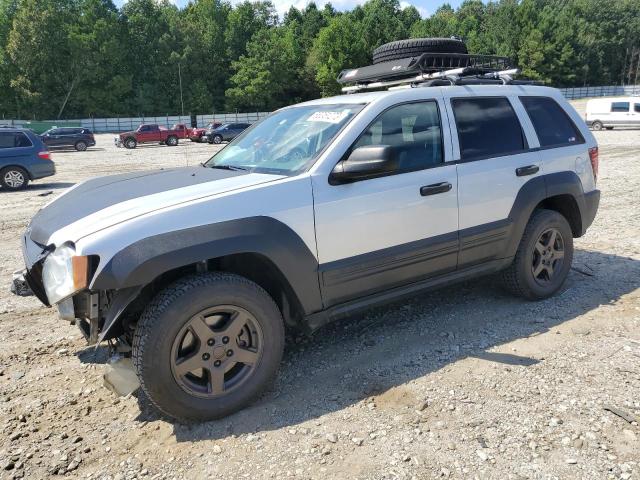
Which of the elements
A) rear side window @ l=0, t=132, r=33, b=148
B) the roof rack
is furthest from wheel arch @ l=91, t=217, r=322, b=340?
rear side window @ l=0, t=132, r=33, b=148

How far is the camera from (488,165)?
4168mm

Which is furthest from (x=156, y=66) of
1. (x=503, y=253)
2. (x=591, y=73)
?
(x=503, y=253)

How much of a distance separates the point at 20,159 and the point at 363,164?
1309cm

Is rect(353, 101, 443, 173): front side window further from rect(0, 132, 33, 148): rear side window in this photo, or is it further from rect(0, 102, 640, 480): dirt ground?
rect(0, 132, 33, 148): rear side window

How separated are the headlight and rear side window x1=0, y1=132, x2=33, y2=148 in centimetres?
1268

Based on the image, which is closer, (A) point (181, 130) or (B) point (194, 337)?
(B) point (194, 337)

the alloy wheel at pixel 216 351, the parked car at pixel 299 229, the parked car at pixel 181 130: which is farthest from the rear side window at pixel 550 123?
the parked car at pixel 181 130

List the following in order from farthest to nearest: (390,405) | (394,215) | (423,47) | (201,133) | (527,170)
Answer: (201,133) → (423,47) → (527,170) → (394,215) → (390,405)

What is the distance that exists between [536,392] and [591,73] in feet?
368

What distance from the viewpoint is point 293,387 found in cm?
348

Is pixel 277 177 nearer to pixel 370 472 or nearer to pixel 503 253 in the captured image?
pixel 370 472

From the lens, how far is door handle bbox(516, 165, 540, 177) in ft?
14.3

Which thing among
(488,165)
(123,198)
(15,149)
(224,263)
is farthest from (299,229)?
(15,149)

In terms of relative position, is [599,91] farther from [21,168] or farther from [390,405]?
[390,405]
